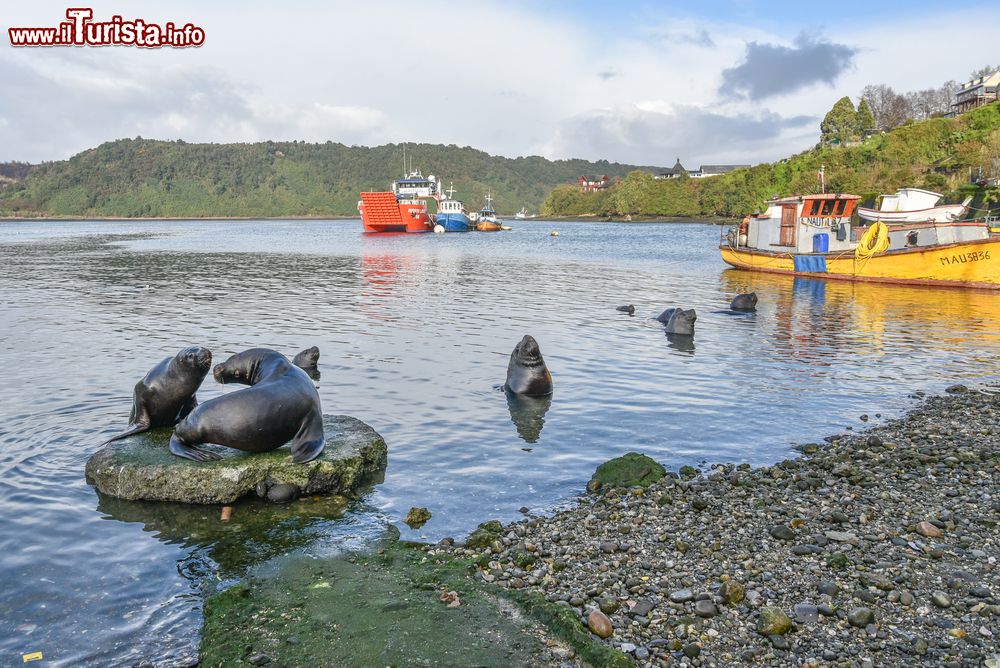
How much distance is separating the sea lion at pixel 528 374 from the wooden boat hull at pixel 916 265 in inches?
870

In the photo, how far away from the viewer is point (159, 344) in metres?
16.1

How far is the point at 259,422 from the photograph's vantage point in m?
7.53

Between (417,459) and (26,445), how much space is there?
→ 4.72 m

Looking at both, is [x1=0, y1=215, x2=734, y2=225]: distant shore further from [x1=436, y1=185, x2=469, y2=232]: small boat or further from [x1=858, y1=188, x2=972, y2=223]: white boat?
[x1=858, y1=188, x2=972, y2=223]: white boat

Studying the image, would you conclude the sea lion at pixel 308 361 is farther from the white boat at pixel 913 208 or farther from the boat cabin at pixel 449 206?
the boat cabin at pixel 449 206

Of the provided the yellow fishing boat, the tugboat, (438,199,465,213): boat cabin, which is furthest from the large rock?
(438,199,465,213): boat cabin

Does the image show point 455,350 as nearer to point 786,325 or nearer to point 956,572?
point 786,325

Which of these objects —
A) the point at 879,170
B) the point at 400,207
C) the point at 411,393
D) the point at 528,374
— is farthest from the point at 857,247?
the point at 400,207

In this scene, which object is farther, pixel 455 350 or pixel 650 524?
pixel 455 350

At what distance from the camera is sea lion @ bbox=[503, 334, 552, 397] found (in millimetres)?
11828

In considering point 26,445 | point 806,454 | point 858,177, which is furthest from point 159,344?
point 858,177

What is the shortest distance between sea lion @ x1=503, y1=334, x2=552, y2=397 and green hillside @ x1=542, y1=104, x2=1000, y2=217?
169 feet

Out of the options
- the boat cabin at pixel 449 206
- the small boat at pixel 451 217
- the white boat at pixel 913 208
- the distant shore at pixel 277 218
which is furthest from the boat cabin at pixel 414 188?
the white boat at pixel 913 208

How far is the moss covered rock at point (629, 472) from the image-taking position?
786 cm
